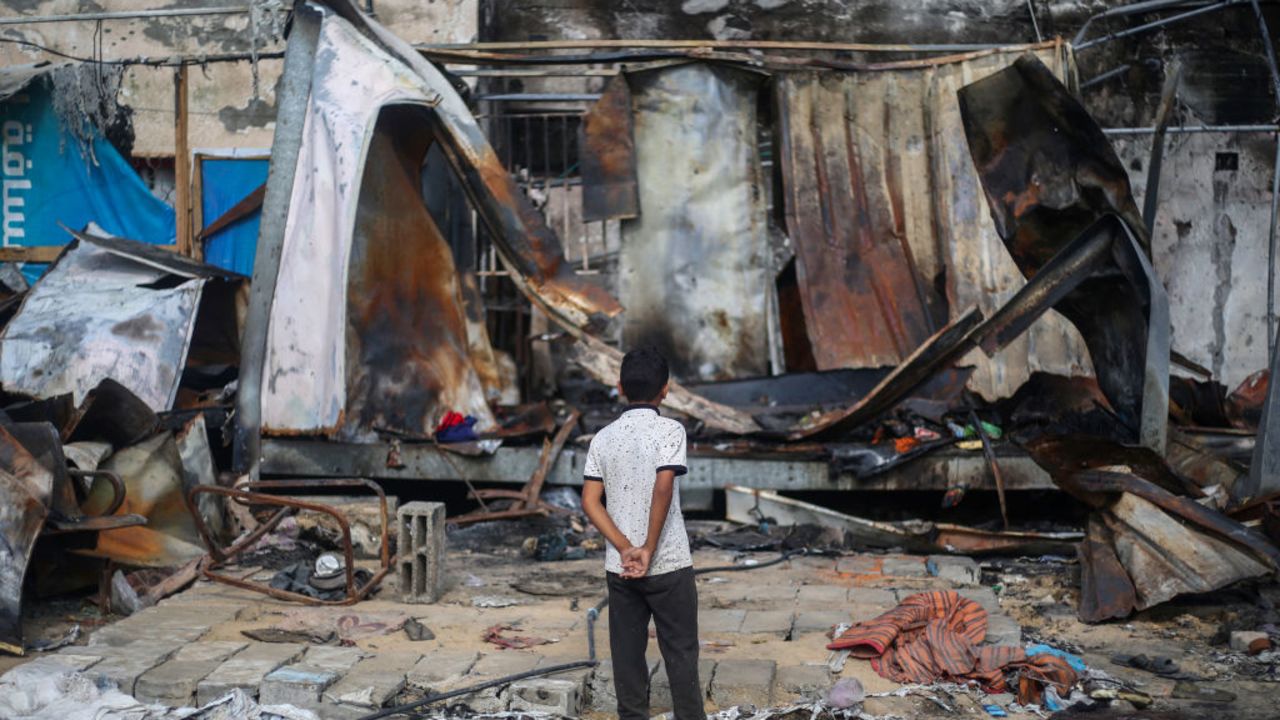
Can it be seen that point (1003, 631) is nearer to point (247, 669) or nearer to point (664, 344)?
point (247, 669)

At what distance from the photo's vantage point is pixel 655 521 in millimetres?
4336

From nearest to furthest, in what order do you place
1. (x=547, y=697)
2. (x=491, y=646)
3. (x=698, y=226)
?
(x=547, y=697) < (x=491, y=646) < (x=698, y=226)

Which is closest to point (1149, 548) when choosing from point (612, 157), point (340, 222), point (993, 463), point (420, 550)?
point (993, 463)

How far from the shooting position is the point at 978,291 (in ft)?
32.3

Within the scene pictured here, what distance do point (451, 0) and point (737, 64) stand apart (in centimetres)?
337

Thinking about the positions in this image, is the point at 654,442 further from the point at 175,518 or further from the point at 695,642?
the point at 175,518

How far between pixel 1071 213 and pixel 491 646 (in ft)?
14.5

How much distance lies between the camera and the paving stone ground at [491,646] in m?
5.07

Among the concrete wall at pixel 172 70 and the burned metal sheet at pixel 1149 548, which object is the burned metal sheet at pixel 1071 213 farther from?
the concrete wall at pixel 172 70

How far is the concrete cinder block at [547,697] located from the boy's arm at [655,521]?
34.2 inches

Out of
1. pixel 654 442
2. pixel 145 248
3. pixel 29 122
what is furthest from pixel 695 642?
pixel 29 122

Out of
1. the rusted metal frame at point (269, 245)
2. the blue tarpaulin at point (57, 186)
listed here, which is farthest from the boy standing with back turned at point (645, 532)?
the blue tarpaulin at point (57, 186)

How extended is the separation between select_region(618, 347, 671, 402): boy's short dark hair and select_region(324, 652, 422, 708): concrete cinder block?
5.29 feet

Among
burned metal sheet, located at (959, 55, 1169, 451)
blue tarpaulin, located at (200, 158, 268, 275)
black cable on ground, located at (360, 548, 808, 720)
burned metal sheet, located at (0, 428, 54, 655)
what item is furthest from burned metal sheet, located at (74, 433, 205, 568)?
burned metal sheet, located at (959, 55, 1169, 451)
